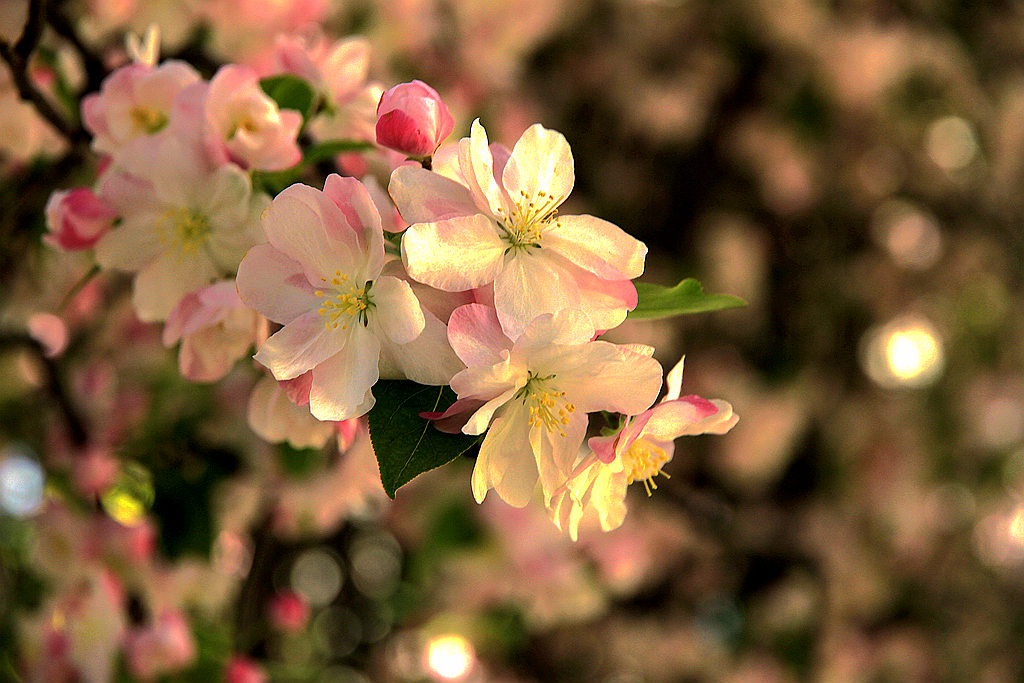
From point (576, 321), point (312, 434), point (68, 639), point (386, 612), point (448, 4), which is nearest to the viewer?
point (576, 321)

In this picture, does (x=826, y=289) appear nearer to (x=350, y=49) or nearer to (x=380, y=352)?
(x=350, y=49)

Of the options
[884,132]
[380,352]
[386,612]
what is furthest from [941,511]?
[380,352]

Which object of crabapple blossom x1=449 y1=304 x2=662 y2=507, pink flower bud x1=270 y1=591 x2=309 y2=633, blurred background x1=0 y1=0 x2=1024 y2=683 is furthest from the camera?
blurred background x1=0 y1=0 x2=1024 y2=683

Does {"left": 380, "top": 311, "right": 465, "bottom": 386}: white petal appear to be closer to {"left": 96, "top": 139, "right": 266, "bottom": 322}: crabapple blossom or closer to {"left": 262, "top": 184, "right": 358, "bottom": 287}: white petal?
{"left": 262, "top": 184, "right": 358, "bottom": 287}: white petal

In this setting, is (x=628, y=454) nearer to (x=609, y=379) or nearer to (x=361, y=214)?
(x=609, y=379)

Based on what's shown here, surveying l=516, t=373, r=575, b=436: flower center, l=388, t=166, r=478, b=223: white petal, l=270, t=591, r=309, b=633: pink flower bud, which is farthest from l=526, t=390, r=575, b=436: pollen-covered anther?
l=270, t=591, r=309, b=633: pink flower bud

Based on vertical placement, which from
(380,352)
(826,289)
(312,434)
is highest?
(380,352)

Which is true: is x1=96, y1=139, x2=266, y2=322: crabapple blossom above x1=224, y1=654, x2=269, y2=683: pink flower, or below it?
above
